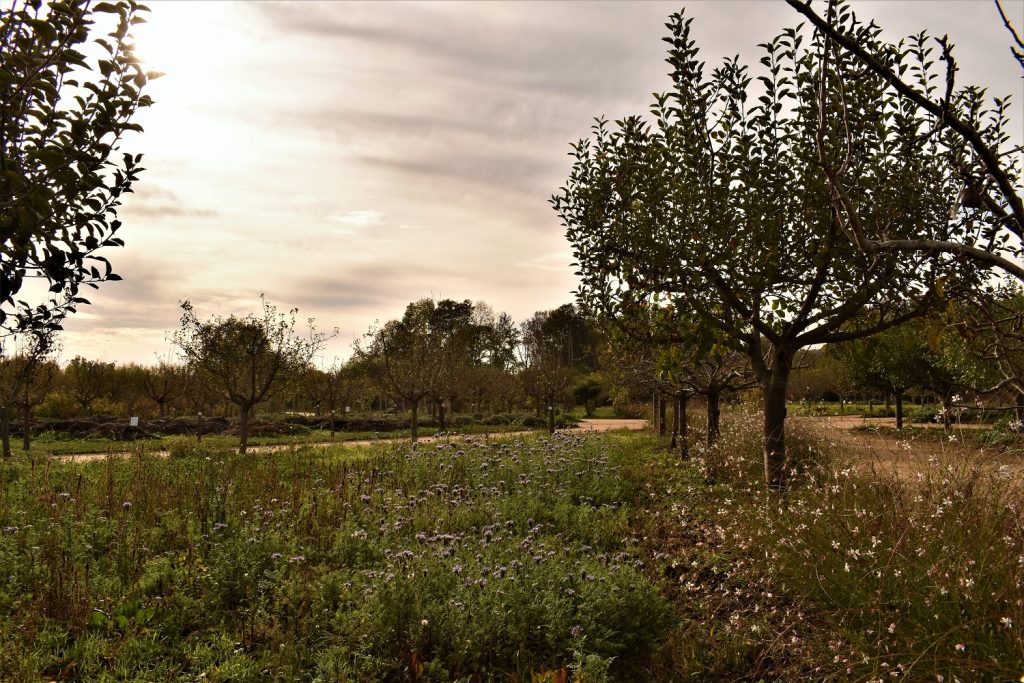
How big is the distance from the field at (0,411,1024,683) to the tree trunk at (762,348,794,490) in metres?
0.99

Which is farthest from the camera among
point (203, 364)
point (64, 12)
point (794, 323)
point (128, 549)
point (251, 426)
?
point (251, 426)

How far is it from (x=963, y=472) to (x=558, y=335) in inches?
1746

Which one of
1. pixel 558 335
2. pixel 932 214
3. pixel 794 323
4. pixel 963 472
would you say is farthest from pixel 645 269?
pixel 558 335

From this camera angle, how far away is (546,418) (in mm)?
31172

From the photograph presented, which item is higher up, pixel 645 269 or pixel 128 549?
pixel 645 269

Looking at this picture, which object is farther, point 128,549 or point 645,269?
point 645,269

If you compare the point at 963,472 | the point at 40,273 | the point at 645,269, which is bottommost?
the point at 963,472

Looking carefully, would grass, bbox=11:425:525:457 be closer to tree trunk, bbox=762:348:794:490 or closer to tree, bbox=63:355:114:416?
tree, bbox=63:355:114:416

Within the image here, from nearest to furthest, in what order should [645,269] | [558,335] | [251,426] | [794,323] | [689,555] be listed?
1. [689,555]
2. [645,269]
3. [794,323]
4. [251,426]
5. [558,335]

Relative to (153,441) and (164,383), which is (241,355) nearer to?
(153,441)

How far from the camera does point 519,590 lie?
4988mm

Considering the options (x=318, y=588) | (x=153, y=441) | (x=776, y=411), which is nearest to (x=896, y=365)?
(x=776, y=411)

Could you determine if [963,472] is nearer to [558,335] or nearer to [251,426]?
[251,426]

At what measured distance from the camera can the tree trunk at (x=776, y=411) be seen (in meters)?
8.61
